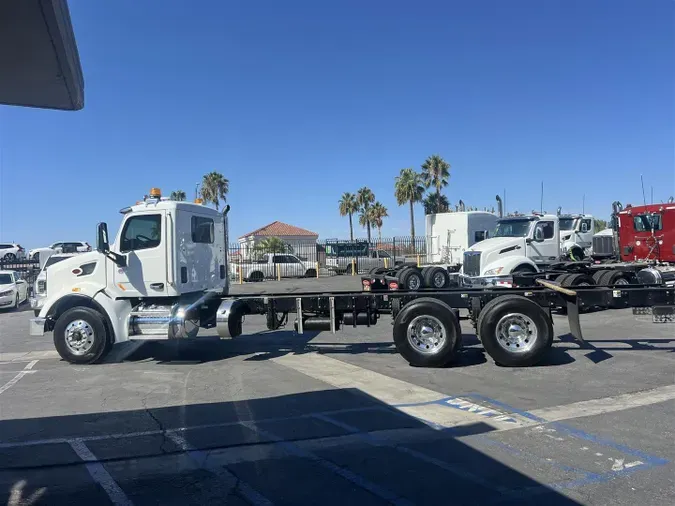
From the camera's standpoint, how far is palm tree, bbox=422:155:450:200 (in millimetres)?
49062

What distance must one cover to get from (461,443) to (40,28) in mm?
4866

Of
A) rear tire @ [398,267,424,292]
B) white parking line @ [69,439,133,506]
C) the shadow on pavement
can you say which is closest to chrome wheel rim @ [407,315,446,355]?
the shadow on pavement

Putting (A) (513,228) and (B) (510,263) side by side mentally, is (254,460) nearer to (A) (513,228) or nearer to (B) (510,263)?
(B) (510,263)

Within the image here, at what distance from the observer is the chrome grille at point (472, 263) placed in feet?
49.2

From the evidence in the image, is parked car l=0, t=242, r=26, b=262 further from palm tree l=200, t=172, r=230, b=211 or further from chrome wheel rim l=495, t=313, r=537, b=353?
chrome wheel rim l=495, t=313, r=537, b=353

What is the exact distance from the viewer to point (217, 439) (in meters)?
5.17

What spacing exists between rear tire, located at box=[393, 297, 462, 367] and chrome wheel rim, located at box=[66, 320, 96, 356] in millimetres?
5285

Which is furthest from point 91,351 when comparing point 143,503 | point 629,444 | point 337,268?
point 337,268

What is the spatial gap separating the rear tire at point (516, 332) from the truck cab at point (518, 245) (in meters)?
6.26

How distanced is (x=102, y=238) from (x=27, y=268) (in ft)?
80.4

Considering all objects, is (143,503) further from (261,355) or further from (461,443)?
(261,355)

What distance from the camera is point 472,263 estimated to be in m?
15.3

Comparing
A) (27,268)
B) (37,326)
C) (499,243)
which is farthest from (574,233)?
(27,268)

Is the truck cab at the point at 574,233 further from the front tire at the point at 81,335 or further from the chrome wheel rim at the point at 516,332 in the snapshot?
the front tire at the point at 81,335
